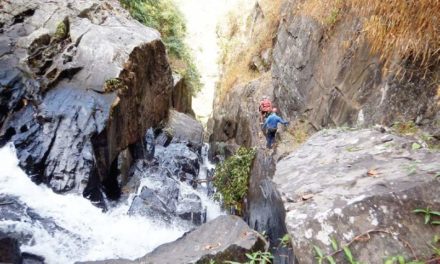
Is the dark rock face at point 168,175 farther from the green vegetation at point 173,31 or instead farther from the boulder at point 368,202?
the green vegetation at point 173,31

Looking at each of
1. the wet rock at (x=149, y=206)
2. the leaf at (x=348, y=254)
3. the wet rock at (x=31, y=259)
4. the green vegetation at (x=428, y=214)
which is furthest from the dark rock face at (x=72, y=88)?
the green vegetation at (x=428, y=214)

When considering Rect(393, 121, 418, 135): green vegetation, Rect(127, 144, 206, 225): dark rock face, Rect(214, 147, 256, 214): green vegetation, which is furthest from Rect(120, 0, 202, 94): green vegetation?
Rect(393, 121, 418, 135): green vegetation

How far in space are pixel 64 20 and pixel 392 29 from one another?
8878mm

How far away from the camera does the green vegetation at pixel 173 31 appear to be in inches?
740

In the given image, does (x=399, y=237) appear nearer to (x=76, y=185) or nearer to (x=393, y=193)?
(x=393, y=193)

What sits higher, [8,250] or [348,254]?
[348,254]

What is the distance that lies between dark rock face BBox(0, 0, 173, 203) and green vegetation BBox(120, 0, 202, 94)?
21.0 feet

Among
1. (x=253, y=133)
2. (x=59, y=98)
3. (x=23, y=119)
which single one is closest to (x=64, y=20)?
(x=59, y=98)

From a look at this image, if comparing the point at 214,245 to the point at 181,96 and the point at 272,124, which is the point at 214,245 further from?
Result: the point at 181,96

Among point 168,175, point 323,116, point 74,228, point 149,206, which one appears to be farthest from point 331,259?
point 168,175

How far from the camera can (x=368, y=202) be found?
340 cm

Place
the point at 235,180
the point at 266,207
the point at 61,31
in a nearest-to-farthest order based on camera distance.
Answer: the point at 266,207 → the point at 235,180 → the point at 61,31

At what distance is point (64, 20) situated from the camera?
10.9 metres

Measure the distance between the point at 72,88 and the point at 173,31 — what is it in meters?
11.8
